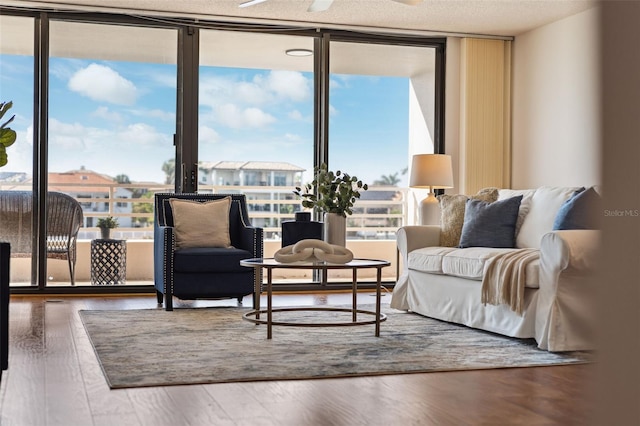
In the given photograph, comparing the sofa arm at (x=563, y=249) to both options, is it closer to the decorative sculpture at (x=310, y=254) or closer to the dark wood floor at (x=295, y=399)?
the dark wood floor at (x=295, y=399)

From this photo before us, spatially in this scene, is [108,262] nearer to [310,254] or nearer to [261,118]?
[261,118]

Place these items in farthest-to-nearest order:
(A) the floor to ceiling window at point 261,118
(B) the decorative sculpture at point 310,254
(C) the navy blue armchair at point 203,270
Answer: (A) the floor to ceiling window at point 261,118 < (C) the navy blue armchair at point 203,270 < (B) the decorative sculpture at point 310,254

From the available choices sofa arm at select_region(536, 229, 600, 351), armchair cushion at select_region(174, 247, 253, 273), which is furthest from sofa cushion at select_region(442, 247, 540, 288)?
armchair cushion at select_region(174, 247, 253, 273)

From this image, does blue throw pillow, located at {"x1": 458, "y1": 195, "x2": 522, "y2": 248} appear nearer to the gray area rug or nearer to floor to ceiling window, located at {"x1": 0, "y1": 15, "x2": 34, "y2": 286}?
the gray area rug

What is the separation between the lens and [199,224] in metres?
5.57

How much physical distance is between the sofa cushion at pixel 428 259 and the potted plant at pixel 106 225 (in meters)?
2.68

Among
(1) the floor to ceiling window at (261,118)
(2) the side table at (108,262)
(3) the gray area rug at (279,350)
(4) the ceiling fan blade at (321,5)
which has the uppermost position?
(4) the ceiling fan blade at (321,5)

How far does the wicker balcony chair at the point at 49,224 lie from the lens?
243 inches

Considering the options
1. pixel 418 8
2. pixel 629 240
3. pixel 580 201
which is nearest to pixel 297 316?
pixel 580 201

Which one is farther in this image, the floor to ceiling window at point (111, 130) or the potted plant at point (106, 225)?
the potted plant at point (106, 225)

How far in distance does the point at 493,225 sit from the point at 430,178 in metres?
1.36

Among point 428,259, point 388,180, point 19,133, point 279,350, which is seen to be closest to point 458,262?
point 428,259

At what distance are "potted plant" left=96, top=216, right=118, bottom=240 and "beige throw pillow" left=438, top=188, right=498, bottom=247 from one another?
9.33 feet

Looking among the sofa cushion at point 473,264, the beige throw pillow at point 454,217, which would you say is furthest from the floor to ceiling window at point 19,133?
the sofa cushion at point 473,264
